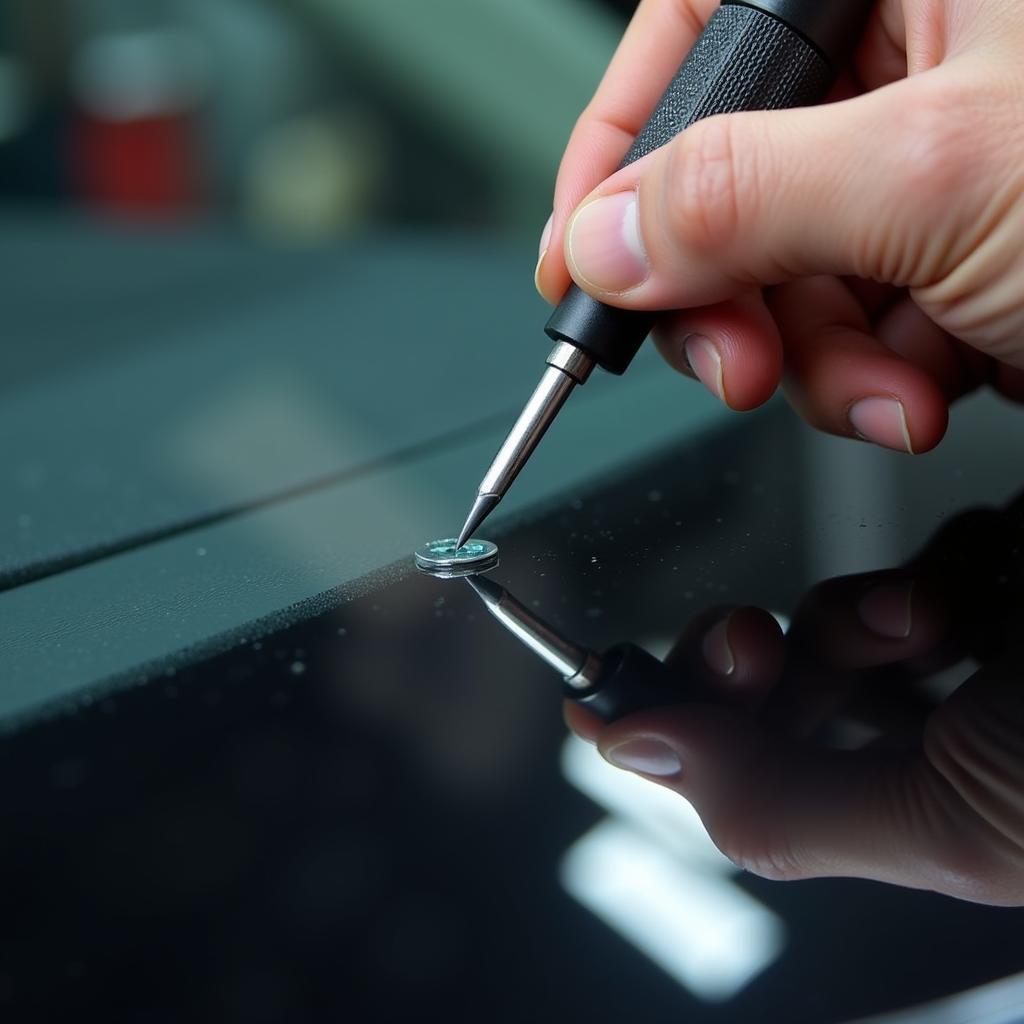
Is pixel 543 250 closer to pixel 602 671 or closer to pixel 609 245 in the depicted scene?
pixel 609 245

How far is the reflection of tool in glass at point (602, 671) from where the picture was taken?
385 mm

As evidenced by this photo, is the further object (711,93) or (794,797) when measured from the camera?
(711,93)

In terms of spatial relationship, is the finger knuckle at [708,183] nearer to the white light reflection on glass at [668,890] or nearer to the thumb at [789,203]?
the thumb at [789,203]

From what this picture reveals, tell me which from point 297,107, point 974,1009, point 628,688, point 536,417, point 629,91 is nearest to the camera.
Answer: point 974,1009

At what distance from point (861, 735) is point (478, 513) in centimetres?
22

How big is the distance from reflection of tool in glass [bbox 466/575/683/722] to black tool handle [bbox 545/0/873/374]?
0.13m

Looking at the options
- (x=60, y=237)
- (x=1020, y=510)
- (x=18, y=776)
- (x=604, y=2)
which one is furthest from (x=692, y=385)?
(x=604, y=2)

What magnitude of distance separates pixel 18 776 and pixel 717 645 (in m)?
0.23

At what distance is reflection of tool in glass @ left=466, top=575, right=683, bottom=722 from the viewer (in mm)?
385

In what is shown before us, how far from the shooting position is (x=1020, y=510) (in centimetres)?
54

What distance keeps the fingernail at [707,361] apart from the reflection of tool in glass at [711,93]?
4 centimetres

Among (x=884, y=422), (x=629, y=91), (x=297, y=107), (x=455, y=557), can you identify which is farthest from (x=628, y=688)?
(x=297, y=107)

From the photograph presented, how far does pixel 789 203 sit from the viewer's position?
0.44 m

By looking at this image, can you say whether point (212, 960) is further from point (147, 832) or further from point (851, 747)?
point (851, 747)
